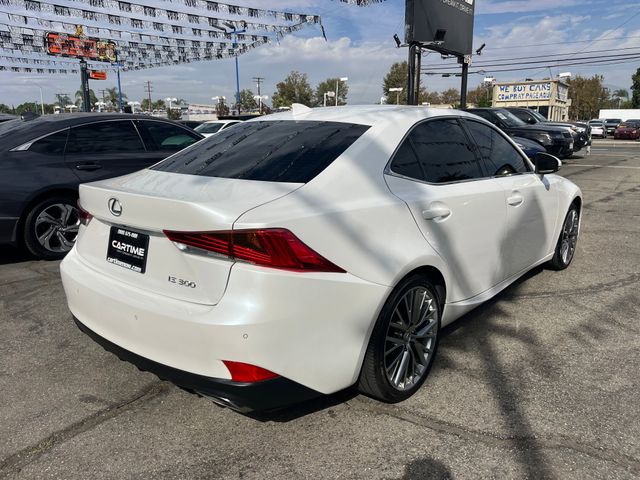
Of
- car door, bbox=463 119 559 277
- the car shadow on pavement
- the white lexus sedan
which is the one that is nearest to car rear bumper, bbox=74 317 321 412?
the white lexus sedan

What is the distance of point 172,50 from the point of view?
3138cm

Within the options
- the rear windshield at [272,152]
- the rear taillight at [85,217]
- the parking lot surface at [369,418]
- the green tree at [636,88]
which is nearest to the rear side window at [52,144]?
the parking lot surface at [369,418]

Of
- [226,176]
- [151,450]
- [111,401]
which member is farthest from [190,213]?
[111,401]

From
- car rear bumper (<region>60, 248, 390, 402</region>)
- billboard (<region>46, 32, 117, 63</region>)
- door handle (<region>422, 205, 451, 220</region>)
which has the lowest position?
car rear bumper (<region>60, 248, 390, 402</region>)

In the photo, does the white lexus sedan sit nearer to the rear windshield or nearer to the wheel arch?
the rear windshield

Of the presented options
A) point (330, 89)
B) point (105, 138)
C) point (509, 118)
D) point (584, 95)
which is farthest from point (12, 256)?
point (584, 95)

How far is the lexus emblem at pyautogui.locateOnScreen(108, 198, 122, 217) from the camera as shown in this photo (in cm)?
→ 246

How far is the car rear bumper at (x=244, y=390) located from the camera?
6.89ft

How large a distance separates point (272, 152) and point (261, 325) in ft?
3.78

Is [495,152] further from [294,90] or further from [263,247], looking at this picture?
[294,90]

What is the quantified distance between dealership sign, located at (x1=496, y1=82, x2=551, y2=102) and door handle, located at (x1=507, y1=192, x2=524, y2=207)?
6506 cm

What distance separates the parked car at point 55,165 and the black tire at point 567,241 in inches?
185

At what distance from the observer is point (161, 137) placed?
651 cm

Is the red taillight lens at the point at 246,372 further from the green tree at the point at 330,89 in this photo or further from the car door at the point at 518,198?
the green tree at the point at 330,89
